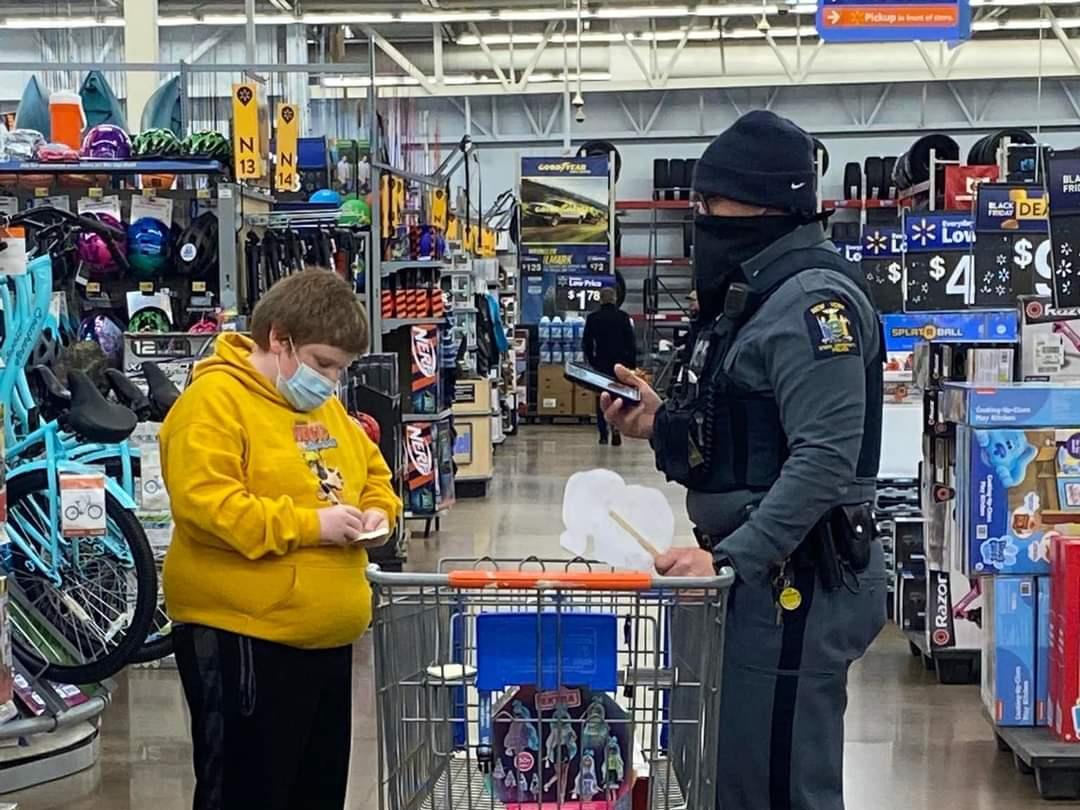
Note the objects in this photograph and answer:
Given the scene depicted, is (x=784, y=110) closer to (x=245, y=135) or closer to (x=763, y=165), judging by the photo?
(x=245, y=135)

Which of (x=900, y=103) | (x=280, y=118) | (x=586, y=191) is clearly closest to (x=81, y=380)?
(x=280, y=118)

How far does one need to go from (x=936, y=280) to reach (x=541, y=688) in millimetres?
5177

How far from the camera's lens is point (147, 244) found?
6562mm

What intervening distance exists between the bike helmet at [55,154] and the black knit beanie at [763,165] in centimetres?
458

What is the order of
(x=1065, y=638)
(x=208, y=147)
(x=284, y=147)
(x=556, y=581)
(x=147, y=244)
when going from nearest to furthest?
1. (x=556, y=581)
2. (x=1065, y=638)
3. (x=208, y=147)
4. (x=147, y=244)
5. (x=284, y=147)

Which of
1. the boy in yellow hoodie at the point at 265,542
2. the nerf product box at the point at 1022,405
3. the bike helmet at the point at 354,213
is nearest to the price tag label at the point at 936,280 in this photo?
the nerf product box at the point at 1022,405

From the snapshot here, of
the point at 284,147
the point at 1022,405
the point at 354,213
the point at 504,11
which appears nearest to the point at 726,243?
the point at 1022,405

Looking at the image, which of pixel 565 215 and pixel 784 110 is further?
pixel 784 110

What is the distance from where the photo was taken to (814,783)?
2412 millimetres

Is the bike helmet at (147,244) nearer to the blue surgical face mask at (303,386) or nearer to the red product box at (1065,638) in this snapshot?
the blue surgical face mask at (303,386)

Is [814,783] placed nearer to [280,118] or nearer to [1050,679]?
[1050,679]

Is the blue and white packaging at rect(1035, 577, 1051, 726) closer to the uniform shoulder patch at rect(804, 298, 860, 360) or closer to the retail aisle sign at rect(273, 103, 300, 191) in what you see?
the uniform shoulder patch at rect(804, 298, 860, 360)

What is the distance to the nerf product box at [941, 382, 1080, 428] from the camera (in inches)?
178

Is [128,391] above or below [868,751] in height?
above
